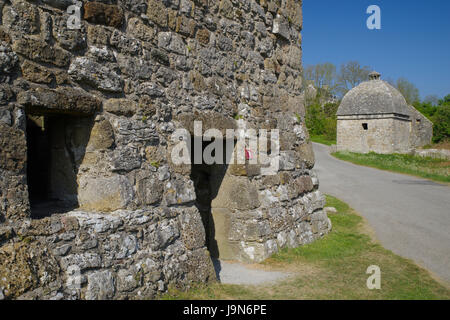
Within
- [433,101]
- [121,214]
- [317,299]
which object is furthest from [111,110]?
[433,101]

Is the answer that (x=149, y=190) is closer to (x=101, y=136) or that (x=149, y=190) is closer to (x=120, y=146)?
(x=120, y=146)

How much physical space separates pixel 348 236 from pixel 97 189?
5.21 meters

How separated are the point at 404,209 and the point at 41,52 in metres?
8.97

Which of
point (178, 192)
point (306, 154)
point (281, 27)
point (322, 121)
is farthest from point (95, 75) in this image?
point (322, 121)

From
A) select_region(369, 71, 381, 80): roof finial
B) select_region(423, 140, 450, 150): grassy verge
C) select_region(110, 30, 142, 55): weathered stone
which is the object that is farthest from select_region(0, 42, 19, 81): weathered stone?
select_region(423, 140, 450, 150): grassy verge

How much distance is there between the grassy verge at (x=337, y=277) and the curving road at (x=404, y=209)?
1.39 ft

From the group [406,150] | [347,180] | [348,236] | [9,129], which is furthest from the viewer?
[406,150]

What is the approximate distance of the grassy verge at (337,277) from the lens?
438 cm

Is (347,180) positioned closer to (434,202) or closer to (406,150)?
(434,202)

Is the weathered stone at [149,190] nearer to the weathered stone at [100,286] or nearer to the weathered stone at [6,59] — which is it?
the weathered stone at [100,286]

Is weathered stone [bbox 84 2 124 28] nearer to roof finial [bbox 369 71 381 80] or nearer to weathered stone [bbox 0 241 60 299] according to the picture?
weathered stone [bbox 0 241 60 299]

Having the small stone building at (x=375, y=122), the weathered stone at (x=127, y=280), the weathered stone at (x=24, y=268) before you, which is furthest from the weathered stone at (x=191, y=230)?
the small stone building at (x=375, y=122)

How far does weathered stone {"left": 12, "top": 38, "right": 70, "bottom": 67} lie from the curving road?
526cm

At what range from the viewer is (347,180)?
14922mm
